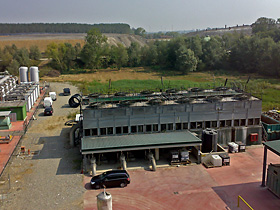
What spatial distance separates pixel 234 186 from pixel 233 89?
1637 cm

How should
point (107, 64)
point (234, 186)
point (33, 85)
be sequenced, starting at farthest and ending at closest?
1. point (107, 64)
2. point (33, 85)
3. point (234, 186)

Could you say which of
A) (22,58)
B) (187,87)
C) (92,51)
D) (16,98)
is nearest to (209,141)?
(16,98)

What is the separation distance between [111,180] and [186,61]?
2603 inches

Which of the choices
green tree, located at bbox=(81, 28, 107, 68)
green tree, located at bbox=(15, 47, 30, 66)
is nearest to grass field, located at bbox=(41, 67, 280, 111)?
green tree, located at bbox=(81, 28, 107, 68)

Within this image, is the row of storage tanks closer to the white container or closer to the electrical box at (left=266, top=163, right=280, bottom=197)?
the white container

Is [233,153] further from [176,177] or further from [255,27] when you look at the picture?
[255,27]

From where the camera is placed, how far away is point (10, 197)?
1930 centimetres

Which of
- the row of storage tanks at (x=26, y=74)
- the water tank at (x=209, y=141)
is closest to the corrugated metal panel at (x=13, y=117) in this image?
the row of storage tanks at (x=26, y=74)

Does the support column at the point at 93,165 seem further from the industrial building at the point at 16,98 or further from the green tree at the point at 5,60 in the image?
the green tree at the point at 5,60

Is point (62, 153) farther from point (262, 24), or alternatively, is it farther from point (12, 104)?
point (262, 24)

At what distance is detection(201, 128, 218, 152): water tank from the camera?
25.7m

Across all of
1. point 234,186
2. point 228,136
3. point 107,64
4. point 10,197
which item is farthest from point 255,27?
point 10,197

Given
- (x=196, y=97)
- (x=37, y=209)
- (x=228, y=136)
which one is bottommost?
(x=37, y=209)

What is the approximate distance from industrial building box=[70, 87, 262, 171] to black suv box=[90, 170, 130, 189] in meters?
2.76
